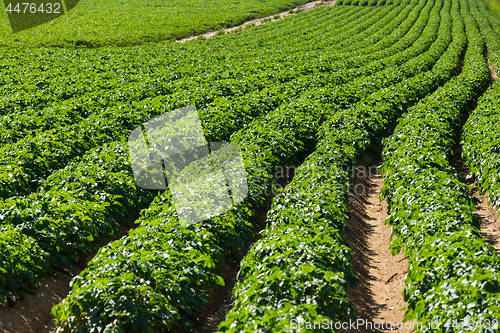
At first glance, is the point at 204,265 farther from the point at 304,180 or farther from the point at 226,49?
the point at 226,49

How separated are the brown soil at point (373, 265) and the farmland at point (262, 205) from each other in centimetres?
5

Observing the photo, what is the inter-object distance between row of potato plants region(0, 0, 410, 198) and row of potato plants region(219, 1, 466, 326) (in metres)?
6.46

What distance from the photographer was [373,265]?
8.84 meters

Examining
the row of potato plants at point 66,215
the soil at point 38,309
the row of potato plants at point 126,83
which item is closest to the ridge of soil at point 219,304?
the soil at point 38,309

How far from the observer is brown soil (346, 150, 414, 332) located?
7.23 m

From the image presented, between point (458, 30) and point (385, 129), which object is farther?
point (458, 30)

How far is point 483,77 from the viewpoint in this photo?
2289 cm

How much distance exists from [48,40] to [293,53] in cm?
2310

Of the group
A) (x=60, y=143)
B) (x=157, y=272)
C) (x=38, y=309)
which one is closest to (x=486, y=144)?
(x=157, y=272)

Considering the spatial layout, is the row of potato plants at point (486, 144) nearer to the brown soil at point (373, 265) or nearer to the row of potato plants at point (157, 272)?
the brown soil at point (373, 265)

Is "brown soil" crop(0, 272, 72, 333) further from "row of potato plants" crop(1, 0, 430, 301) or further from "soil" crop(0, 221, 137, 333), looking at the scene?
"row of potato plants" crop(1, 0, 430, 301)

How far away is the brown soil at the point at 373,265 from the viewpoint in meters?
7.23

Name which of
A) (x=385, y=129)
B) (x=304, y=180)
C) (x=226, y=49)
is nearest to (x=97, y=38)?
(x=226, y=49)

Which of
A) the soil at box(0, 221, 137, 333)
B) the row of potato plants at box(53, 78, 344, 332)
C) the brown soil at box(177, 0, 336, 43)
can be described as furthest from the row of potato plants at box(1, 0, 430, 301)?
the brown soil at box(177, 0, 336, 43)
